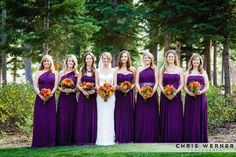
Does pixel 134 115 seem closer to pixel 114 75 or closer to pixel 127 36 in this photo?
pixel 114 75

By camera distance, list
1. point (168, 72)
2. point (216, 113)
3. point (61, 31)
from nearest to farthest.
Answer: point (168, 72) → point (216, 113) → point (61, 31)

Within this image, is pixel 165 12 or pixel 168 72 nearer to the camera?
pixel 168 72

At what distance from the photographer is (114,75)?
902cm

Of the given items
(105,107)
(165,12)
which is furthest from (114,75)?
(165,12)

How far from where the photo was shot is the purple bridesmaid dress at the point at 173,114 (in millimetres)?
8820

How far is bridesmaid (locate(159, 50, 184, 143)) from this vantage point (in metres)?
8.82

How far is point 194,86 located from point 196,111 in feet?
2.06

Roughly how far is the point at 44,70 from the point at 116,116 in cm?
200

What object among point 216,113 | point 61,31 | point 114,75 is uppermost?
A: point 61,31

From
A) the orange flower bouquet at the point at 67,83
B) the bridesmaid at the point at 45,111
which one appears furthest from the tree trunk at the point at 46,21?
the orange flower bouquet at the point at 67,83

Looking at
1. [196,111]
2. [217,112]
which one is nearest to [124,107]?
[196,111]

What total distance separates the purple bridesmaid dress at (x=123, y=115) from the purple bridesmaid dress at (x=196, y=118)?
4.25 feet

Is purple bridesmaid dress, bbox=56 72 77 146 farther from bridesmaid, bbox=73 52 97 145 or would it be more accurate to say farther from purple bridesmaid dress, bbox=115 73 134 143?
purple bridesmaid dress, bbox=115 73 134 143

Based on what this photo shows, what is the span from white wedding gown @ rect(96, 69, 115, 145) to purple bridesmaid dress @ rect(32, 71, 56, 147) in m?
1.05
